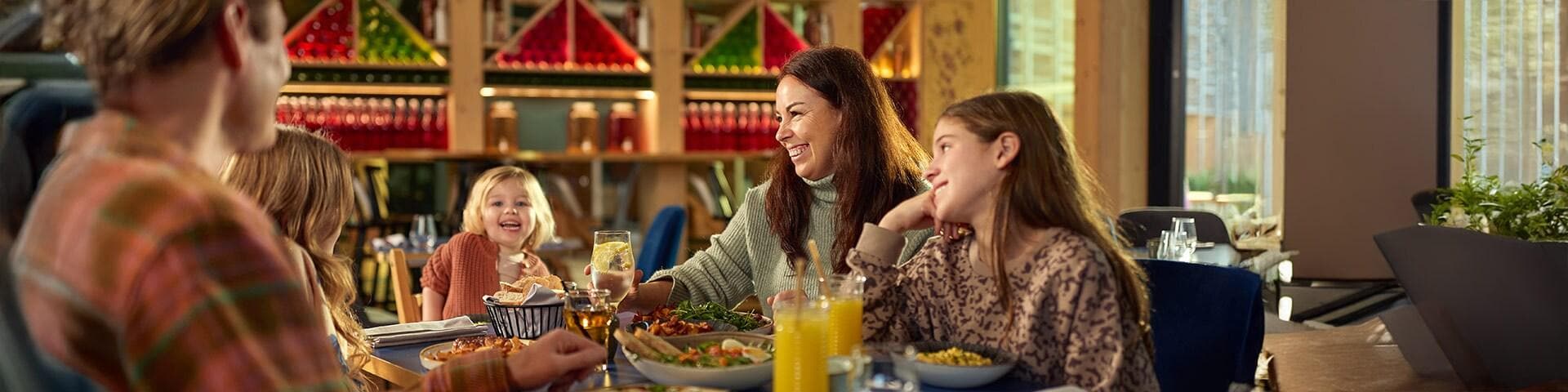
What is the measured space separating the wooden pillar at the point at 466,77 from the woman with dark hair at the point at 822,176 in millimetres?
4546

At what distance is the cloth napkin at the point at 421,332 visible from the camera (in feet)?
6.88

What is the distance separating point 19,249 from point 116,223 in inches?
3.6

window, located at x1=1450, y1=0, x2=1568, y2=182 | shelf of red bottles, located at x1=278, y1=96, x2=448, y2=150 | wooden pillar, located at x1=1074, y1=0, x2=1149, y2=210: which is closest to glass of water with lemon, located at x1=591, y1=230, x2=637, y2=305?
window, located at x1=1450, y1=0, x2=1568, y2=182

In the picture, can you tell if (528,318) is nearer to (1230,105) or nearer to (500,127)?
(1230,105)

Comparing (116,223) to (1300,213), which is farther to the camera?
(1300,213)

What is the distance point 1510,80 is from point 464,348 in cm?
459

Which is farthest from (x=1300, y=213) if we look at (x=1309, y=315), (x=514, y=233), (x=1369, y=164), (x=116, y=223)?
(x=116, y=223)

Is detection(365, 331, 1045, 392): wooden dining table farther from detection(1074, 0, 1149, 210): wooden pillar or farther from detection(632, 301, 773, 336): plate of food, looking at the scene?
detection(1074, 0, 1149, 210): wooden pillar

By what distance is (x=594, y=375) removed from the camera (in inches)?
68.1

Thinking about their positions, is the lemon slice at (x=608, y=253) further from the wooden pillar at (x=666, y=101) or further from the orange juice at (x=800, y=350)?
the wooden pillar at (x=666, y=101)

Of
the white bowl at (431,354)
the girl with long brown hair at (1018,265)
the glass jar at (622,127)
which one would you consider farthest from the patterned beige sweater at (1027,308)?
the glass jar at (622,127)

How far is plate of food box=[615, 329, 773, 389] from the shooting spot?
62.1 inches

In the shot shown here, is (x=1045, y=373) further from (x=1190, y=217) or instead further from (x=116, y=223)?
(x=1190, y=217)

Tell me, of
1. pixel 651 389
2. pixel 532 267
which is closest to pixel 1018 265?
pixel 651 389
